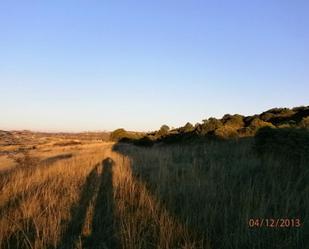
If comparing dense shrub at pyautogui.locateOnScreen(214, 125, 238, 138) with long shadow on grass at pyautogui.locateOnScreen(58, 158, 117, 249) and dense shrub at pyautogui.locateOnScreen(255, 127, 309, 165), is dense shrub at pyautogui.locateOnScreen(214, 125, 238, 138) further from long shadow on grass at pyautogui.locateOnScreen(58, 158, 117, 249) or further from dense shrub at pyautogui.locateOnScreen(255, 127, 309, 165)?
long shadow on grass at pyautogui.locateOnScreen(58, 158, 117, 249)

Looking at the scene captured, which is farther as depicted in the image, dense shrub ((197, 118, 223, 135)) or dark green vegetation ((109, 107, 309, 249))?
dense shrub ((197, 118, 223, 135))

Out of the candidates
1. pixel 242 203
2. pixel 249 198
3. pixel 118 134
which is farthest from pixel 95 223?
pixel 118 134

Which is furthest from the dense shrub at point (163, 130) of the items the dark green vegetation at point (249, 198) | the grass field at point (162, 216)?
the grass field at point (162, 216)

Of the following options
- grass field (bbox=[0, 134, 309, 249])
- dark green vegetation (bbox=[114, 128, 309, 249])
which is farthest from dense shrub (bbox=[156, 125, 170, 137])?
grass field (bbox=[0, 134, 309, 249])

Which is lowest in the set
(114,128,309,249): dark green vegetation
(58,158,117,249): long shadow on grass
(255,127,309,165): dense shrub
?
(58,158,117,249): long shadow on grass

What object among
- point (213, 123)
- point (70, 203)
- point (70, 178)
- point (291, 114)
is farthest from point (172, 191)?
point (213, 123)

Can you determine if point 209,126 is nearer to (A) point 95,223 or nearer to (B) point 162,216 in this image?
(A) point 95,223

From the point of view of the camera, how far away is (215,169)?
34.6 feet

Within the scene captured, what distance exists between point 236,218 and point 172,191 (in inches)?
82.2

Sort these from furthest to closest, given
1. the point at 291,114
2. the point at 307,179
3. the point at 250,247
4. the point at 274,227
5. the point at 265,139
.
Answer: the point at 291,114, the point at 265,139, the point at 307,179, the point at 274,227, the point at 250,247

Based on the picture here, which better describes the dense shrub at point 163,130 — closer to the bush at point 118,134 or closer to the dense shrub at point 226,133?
the bush at point 118,134

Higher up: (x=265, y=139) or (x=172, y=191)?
(x=265, y=139)

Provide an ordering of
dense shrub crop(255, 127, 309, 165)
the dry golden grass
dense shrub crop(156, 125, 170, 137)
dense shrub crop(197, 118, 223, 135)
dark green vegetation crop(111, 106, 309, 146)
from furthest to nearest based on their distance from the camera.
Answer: dense shrub crop(156, 125, 170, 137) < dense shrub crop(197, 118, 223, 135) < dark green vegetation crop(111, 106, 309, 146) < dense shrub crop(255, 127, 309, 165) < the dry golden grass

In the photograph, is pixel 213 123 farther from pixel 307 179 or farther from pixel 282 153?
pixel 307 179
